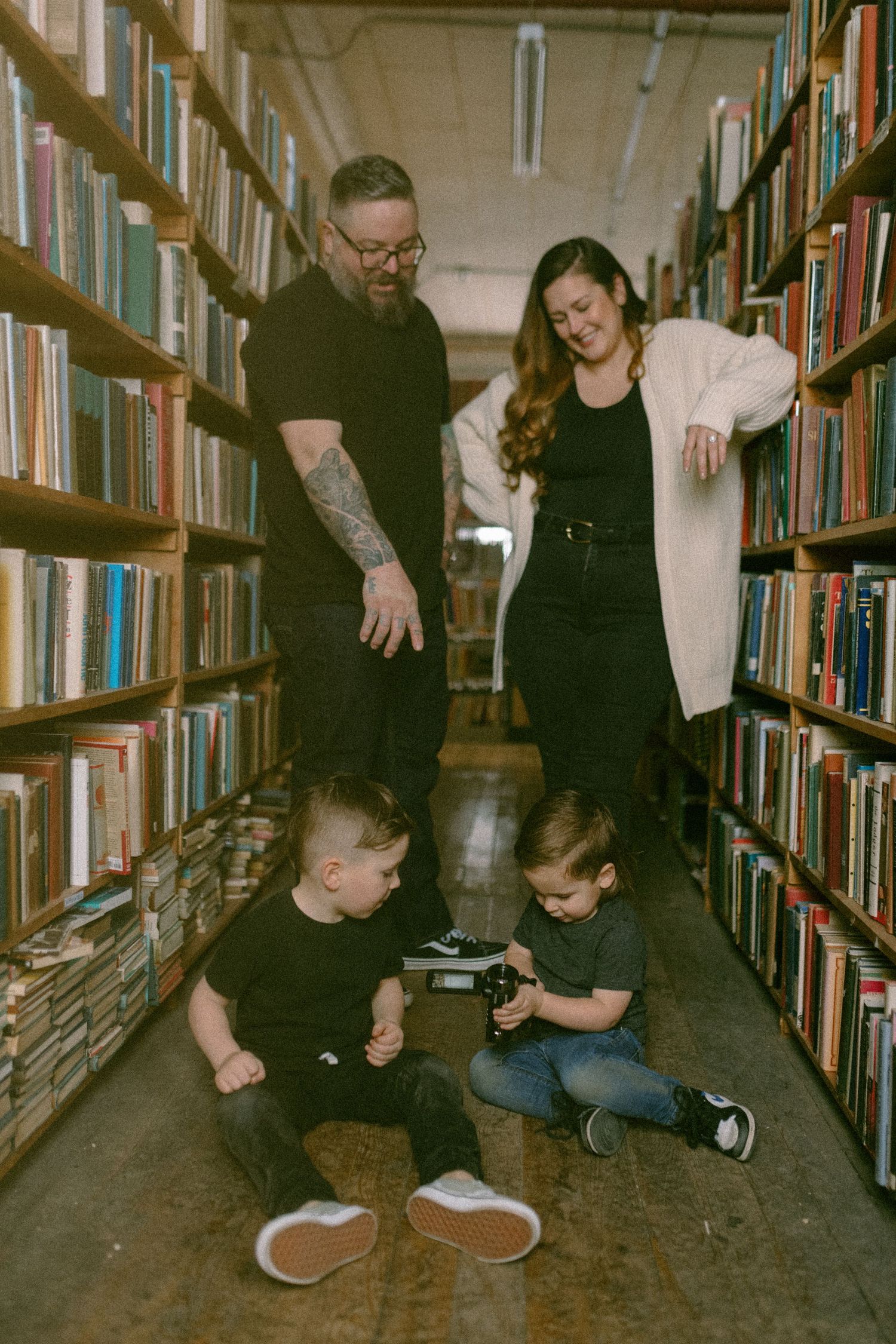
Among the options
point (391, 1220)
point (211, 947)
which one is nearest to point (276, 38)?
point (211, 947)

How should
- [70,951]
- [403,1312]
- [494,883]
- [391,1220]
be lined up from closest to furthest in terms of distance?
[403,1312] → [391,1220] → [70,951] → [494,883]

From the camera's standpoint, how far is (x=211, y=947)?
2242 millimetres

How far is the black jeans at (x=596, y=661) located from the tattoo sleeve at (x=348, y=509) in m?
0.35

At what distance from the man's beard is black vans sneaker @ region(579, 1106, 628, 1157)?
1348 millimetres

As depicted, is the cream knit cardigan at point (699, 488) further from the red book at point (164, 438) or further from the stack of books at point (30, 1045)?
the stack of books at point (30, 1045)

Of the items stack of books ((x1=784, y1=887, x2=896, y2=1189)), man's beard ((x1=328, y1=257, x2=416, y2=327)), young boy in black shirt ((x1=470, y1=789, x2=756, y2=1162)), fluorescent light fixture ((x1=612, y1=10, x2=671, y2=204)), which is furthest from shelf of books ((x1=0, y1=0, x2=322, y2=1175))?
fluorescent light fixture ((x1=612, y1=10, x2=671, y2=204))

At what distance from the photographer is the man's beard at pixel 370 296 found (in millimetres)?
1749

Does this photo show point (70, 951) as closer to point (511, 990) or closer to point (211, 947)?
point (511, 990)

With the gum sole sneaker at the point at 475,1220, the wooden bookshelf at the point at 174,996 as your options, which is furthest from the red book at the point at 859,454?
the wooden bookshelf at the point at 174,996

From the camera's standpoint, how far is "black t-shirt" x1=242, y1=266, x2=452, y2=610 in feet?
5.43

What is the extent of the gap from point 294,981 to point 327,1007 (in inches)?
2.6

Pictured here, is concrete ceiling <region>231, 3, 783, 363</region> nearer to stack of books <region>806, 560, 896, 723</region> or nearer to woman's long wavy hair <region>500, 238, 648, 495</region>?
woman's long wavy hair <region>500, 238, 648, 495</region>

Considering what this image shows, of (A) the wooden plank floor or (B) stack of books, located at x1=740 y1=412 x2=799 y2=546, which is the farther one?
(B) stack of books, located at x1=740 y1=412 x2=799 y2=546

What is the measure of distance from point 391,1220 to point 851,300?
151 centimetres
